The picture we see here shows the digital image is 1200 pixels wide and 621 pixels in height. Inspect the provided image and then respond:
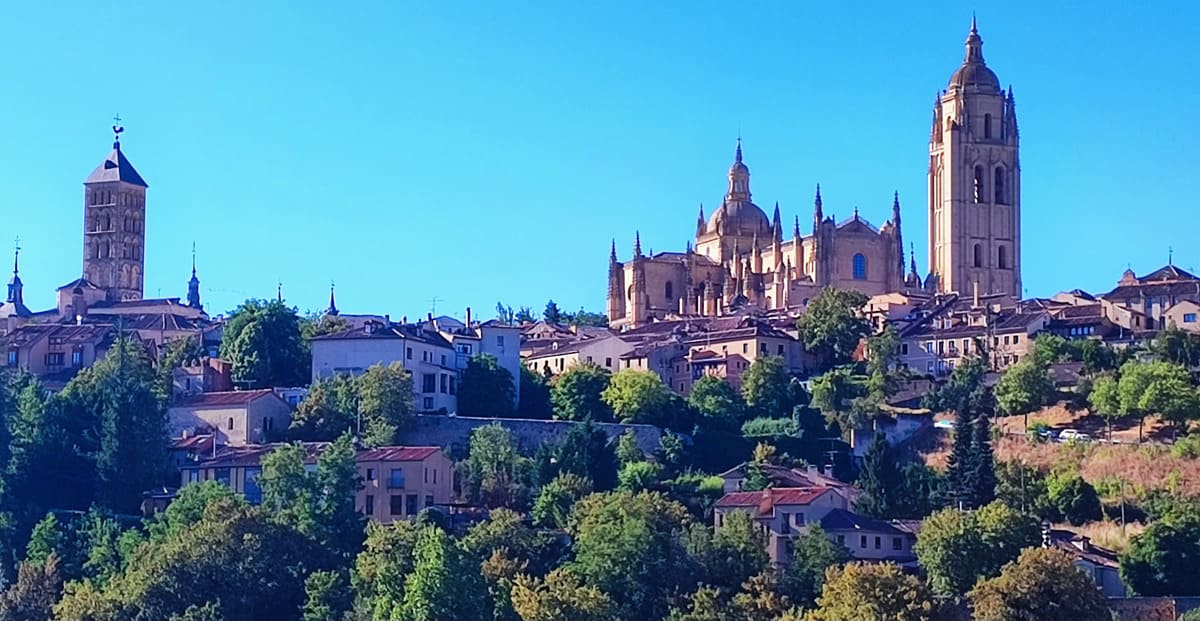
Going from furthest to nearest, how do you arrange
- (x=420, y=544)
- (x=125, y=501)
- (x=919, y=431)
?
1. (x=919, y=431)
2. (x=125, y=501)
3. (x=420, y=544)

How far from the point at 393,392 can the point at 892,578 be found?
17450mm

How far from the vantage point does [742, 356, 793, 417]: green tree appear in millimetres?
74562

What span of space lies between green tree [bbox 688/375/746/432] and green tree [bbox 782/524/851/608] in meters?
12.1

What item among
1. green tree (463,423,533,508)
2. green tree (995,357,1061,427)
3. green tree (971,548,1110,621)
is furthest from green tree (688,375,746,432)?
green tree (971,548,1110,621)

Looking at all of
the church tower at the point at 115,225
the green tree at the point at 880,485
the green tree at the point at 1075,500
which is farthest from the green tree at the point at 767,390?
the church tower at the point at 115,225

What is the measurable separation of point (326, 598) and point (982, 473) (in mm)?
14584

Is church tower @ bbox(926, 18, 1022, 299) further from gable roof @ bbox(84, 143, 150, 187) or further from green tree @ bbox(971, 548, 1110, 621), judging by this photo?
green tree @ bbox(971, 548, 1110, 621)

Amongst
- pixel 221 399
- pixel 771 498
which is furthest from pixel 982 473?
pixel 221 399

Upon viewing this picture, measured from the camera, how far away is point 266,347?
250 ft

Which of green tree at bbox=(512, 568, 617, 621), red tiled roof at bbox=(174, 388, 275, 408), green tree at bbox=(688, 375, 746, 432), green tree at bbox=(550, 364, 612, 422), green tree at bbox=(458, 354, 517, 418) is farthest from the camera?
green tree at bbox=(458, 354, 517, 418)

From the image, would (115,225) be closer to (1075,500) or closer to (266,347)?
(266,347)

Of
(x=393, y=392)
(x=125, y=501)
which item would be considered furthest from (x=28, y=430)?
(x=393, y=392)

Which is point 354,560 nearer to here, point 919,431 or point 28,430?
point 28,430

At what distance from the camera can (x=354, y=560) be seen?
2477 inches
